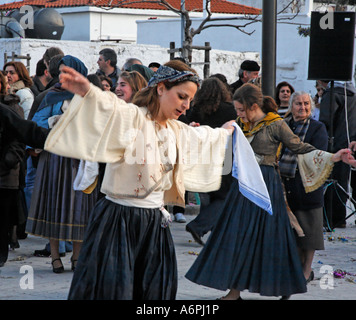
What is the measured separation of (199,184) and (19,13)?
23.6 meters

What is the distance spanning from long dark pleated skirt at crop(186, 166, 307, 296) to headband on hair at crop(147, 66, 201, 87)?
1.97 metres

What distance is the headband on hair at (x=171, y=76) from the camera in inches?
157

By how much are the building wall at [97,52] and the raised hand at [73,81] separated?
622 inches

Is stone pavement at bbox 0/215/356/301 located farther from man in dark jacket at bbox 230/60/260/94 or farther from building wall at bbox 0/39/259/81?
building wall at bbox 0/39/259/81

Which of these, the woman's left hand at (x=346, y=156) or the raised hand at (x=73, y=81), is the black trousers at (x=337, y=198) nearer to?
the woman's left hand at (x=346, y=156)

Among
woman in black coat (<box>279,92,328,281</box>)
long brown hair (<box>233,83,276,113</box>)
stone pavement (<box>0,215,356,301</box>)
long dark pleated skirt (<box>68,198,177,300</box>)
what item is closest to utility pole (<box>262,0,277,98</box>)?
woman in black coat (<box>279,92,328,281</box>)

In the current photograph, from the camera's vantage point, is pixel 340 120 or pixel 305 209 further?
pixel 340 120

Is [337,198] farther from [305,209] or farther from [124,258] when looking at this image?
[124,258]

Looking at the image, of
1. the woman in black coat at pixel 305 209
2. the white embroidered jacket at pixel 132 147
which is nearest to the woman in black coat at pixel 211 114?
the woman in black coat at pixel 305 209

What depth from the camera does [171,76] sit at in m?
3.99

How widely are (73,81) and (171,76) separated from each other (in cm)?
77

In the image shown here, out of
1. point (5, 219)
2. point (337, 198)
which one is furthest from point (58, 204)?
point (337, 198)

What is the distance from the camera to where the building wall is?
19125 mm

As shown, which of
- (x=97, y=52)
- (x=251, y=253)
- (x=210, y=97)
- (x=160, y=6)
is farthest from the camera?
(x=160, y=6)
